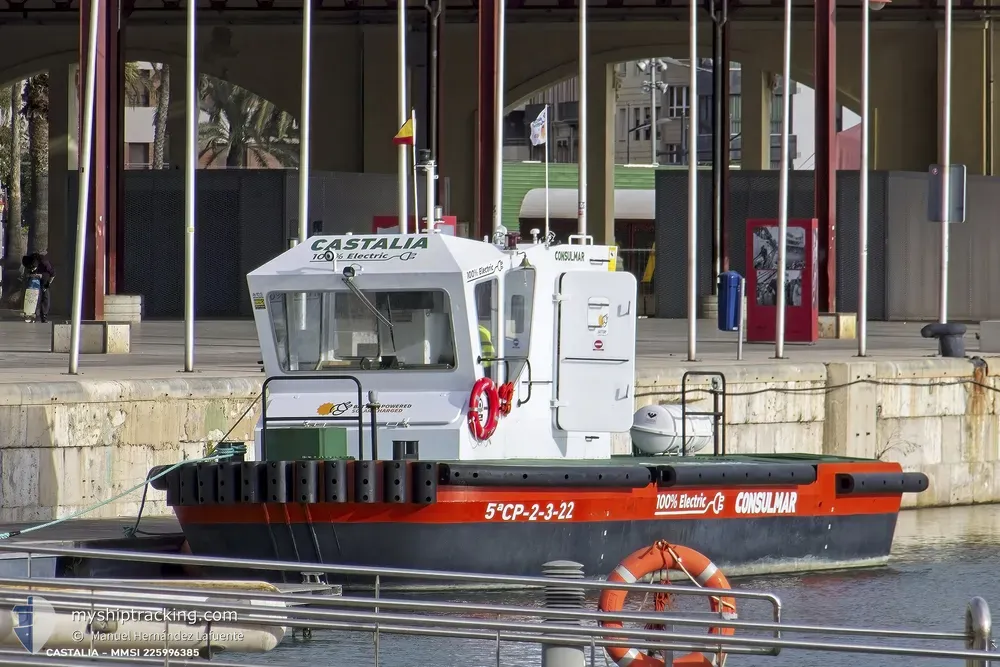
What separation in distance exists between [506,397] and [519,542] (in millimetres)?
1126

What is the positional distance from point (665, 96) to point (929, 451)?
7040cm

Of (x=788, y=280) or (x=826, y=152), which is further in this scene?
(x=826, y=152)

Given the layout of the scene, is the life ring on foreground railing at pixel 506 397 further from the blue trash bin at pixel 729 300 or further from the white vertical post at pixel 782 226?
the blue trash bin at pixel 729 300

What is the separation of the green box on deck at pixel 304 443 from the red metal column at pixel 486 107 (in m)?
11.4

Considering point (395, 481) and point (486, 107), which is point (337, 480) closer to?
point (395, 481)

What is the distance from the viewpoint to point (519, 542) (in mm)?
13672

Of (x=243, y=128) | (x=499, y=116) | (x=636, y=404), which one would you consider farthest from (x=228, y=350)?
(x=243, y=128)

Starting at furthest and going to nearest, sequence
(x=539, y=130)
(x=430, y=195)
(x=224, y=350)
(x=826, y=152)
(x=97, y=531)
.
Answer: (x=826, y=152) → (x=224, y=350) → (x=539, y=130) → (x=97, y=531) → (x=430, y=195)

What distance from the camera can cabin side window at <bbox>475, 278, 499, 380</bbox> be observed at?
45.0 feet

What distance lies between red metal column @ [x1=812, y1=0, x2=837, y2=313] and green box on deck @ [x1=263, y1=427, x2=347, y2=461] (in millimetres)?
16156

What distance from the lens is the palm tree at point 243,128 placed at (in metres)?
63.5

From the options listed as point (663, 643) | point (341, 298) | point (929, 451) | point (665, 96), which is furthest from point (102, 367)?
point (665, 96)

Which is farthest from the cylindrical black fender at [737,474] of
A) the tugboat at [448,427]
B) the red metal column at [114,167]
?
the red metal column at [114,167]

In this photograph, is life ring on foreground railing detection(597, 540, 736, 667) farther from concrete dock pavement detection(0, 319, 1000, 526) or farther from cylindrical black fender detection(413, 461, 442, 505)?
concrete dock pavement detection(0, 319, 1000, 526)
